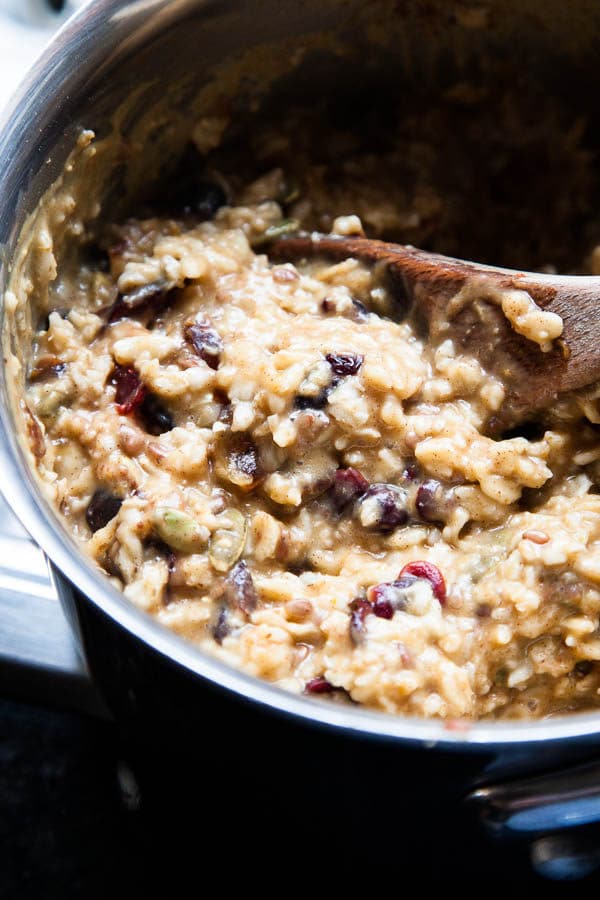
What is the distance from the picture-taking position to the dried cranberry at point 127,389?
1700 millimetres

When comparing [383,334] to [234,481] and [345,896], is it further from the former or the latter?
[345,896]

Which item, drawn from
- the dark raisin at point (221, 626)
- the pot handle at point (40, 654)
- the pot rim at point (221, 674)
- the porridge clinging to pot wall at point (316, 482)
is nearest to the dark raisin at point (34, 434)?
the porridge clinging to pot wall at point (316, 482)

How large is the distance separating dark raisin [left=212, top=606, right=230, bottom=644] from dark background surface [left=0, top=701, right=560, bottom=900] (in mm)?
154

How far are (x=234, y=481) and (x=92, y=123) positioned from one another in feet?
2.12

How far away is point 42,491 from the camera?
1390 mm

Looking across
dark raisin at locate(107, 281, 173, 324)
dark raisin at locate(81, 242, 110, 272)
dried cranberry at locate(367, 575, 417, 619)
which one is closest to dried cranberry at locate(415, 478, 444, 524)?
dried cranberry at locate(367, 575, 417, 619)

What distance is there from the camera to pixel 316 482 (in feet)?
5.38

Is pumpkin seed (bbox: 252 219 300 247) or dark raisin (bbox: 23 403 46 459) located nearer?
dark raisin (bbox: 23 403 46 459)

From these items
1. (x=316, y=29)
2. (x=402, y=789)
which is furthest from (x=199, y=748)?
(x=316, y=29)

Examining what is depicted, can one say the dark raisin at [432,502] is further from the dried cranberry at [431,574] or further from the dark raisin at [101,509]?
the dark raisin at [101,509]

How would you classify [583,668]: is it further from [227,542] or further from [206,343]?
[206,343]

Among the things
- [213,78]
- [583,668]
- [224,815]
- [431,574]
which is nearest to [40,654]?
[224,815]

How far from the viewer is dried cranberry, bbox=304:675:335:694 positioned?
4.74 feet

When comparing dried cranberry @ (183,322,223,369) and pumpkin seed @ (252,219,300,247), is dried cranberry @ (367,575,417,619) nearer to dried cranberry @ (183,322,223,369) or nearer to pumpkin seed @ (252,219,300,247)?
dried cranberry @ (183,322,223,369)
